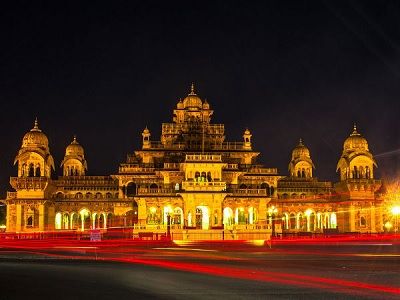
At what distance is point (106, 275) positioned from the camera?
26500 mm

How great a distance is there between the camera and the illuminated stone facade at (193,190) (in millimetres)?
81562

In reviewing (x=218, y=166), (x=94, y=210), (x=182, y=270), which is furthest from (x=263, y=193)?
(x=182, y=270)

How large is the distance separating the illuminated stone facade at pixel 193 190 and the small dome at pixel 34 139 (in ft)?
0.50

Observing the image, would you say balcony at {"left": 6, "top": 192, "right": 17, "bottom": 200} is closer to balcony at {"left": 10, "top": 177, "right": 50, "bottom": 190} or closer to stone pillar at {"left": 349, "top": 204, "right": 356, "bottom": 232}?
balcony at {"left": 10, "top": 177, "right": 50, "bottom": 190}

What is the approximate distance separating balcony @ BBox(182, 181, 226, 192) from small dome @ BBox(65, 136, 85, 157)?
34.0m

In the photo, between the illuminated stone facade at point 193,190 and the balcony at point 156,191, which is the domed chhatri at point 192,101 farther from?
the balcony at point 156,191

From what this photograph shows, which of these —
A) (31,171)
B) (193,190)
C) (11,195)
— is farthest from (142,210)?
(31,171)

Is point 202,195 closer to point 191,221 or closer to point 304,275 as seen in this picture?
point 191,221

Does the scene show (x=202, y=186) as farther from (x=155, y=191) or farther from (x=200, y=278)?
(x=200, y=278)

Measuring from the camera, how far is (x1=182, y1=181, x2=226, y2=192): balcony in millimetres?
79000

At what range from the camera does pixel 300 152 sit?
11181 centimetres

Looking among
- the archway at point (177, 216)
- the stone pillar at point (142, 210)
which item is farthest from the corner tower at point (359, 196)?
the stone pillar at point (142, 210)

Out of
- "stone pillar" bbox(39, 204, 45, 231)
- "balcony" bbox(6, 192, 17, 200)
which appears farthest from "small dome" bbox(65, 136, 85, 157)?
"stone pillar" bbox(39, 204, 45, 231)

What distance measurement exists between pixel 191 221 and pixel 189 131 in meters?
20.3
